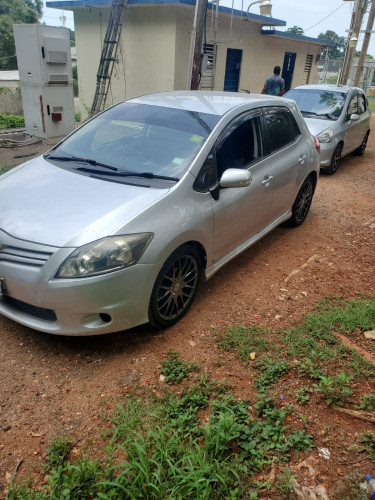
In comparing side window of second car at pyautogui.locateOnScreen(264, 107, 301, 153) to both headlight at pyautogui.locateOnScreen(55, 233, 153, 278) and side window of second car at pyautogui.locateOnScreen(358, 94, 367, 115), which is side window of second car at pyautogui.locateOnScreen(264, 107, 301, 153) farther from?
side window of second car at pyautogui.locateOnScreen(358, 94, 367, 115)

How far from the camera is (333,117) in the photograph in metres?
8.22

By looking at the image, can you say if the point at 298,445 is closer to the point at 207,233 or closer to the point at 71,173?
the point at 207,233

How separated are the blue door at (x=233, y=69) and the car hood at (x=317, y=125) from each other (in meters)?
6.37

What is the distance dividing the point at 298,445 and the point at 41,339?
1.96 meters

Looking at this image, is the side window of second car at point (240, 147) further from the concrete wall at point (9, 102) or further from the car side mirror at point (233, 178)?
the concrete wall at point (9, 102)

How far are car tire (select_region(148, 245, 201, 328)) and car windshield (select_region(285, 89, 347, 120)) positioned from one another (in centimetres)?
637

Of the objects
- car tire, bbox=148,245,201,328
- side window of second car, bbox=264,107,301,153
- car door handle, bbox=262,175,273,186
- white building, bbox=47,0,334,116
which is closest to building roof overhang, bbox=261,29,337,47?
white building, bbox=47,0,334,116

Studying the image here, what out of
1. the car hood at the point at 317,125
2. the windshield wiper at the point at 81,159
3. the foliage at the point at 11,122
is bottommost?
the foliage at the point at 11,122

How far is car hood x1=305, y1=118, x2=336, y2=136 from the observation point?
782 centimetres

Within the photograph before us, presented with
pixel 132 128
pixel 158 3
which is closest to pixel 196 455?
pixel 132 128

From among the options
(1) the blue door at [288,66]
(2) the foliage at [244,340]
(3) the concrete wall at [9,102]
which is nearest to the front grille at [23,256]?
(2) the foliage at [244,340]

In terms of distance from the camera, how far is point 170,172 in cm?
325

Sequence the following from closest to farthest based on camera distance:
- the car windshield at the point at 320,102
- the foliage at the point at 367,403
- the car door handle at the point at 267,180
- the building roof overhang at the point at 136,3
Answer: the foliage at the point at 367,403 → the car door handle at the point at 267,180 → the car windshield at the point at 320,102 → the building roof overhang at the point at 136,3

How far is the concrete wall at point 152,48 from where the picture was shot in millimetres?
10742
